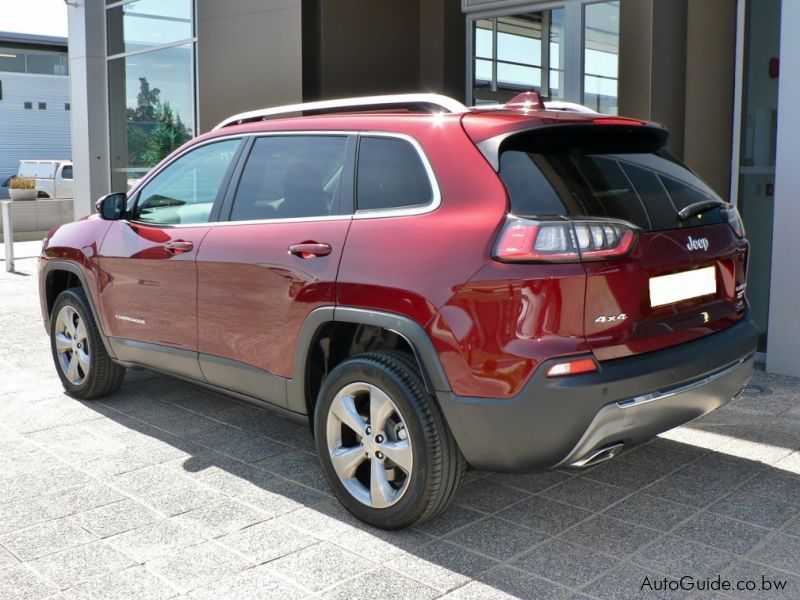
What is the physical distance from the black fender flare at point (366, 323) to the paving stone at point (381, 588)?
691mm

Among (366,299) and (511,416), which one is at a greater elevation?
(366,299)

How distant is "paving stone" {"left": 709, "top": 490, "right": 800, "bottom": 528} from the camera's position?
12.7 feet

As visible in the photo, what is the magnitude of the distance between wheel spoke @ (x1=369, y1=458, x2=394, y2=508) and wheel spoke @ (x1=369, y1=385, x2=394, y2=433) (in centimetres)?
15

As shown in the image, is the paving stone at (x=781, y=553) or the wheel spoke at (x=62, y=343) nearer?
the paving stone at (x=781, y=553)

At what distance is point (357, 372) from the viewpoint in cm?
376

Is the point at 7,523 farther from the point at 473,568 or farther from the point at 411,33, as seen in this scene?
the point at 411,33

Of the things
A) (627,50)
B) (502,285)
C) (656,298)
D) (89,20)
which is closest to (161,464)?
(502,285)

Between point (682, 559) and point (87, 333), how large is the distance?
12.5 feet

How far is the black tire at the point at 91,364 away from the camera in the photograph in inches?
225

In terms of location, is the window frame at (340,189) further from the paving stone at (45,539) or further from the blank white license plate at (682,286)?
the paving stone at (45,539)

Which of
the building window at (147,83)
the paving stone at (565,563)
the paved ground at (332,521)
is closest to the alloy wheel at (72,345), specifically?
the paved ground at (332,521)

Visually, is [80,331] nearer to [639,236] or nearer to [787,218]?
[639,236]

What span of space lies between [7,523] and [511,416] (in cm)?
219

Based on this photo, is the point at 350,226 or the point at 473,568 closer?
the point at 473,568
